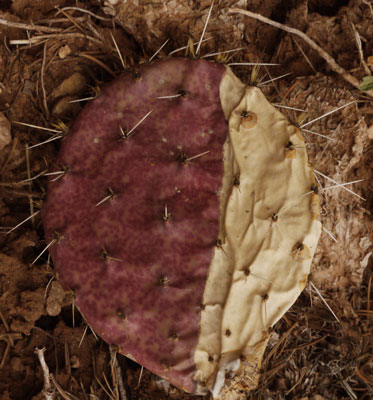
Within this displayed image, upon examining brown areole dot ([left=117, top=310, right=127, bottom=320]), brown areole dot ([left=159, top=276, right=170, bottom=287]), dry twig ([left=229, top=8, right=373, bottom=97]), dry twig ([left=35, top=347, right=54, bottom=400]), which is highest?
dry twig ([left=229, top=8, right=373, bottom=97])

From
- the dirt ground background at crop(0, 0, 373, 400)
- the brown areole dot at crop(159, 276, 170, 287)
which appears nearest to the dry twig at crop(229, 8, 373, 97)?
the dirt ground background at crop(0, 0, 373, 400)

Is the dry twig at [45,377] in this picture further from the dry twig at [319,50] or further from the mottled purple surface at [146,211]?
the dry twig at [319,50]

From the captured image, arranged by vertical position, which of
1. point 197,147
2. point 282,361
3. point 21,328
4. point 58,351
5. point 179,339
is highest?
point 197,147

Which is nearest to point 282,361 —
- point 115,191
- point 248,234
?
point 248,234

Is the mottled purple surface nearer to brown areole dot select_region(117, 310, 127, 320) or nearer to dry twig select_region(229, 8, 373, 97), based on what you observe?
brown areole dot select_region(117, 310, 127, 320)

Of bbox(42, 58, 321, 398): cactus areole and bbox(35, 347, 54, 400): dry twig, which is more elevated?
bbox(42, 58, 321, 398): cactus areole

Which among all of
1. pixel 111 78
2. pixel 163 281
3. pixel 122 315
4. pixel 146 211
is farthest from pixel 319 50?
pixel 122 315

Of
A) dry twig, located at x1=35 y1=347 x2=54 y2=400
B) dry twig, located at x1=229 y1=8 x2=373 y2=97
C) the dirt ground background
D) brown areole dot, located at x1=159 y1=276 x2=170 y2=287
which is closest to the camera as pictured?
brown areole dot, located at x1=159 y1=276 x2=170 y2=287

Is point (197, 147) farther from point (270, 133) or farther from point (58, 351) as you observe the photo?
point (58, 351)
